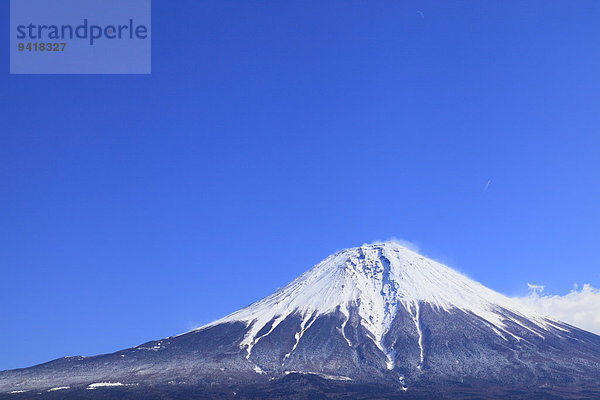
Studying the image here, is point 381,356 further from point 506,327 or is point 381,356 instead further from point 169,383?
point 169,383

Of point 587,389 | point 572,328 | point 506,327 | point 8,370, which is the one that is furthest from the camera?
point 572,328

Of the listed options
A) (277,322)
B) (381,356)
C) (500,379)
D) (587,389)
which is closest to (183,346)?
(277,322)

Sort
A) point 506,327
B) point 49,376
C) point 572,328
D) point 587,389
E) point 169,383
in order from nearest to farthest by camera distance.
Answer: point 587,389 < point 169,383 < point 49,376 < point 506,327 < point 572,328

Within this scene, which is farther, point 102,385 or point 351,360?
point 351,360

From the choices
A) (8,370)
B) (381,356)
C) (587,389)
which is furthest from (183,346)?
(587,389)

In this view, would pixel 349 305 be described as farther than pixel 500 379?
Yes

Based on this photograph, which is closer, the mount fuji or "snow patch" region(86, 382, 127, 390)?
the mount fuji

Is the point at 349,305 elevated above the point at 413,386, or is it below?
above
